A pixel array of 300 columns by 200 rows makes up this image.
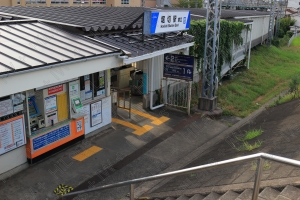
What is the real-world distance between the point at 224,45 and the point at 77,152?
10.9m

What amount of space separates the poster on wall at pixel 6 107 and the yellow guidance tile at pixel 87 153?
2.42 meters

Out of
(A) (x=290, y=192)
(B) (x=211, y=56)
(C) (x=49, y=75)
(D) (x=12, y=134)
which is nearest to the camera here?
(A) (x=290, y=192)

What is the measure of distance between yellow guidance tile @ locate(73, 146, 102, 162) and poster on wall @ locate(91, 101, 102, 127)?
1.00 meters

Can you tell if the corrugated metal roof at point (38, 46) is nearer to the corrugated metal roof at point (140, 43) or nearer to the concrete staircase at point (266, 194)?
the corrugated metal roof at point (140, 43)

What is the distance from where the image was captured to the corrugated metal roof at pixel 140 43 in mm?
9711

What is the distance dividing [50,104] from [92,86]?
184 centimetres

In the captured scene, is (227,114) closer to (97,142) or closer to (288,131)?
(288,131)

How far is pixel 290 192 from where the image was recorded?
4.41m

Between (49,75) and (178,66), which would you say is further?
(178,66)

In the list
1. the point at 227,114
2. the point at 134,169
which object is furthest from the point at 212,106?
the point at 134,169

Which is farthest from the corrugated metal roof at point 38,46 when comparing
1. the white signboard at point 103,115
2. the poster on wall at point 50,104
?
the white signboard at point 103,115

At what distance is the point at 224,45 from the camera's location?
1720 centimetres

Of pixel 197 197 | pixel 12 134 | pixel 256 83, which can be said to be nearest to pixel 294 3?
pixel 256 83

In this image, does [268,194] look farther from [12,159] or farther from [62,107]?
[62,107]
